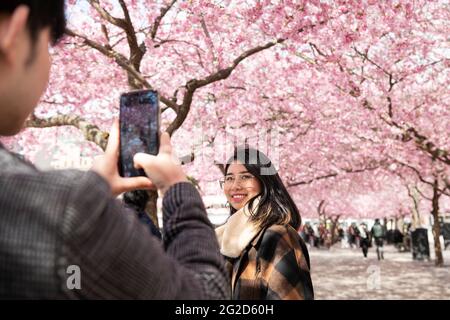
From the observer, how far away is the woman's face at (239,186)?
11.1 feet

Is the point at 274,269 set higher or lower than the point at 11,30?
lower

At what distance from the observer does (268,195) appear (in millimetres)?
3238

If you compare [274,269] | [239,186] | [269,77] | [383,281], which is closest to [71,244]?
[274,269]

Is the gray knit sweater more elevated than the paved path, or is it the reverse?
the gray knit sweater

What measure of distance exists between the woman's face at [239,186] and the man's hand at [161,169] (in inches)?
91.0

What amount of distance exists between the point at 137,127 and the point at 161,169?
232 millimetres

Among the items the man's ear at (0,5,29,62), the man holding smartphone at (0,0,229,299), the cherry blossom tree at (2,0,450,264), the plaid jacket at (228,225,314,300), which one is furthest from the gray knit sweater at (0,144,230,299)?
the cherry blossom tree at (2,0,450,264)

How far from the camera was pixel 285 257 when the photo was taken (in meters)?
2.72

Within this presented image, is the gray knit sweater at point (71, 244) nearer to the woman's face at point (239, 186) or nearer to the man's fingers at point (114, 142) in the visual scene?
the man's fingers at point (114, 142)

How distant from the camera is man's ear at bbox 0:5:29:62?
30.9 inches

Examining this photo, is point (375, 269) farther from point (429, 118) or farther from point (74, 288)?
point (74, 288)

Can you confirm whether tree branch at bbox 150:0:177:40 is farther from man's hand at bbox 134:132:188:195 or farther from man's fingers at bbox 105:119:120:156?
man's hand at bbox 134:132:188:195

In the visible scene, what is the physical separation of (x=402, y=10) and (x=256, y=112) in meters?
5.37

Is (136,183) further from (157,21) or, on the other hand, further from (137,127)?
(157,21)
